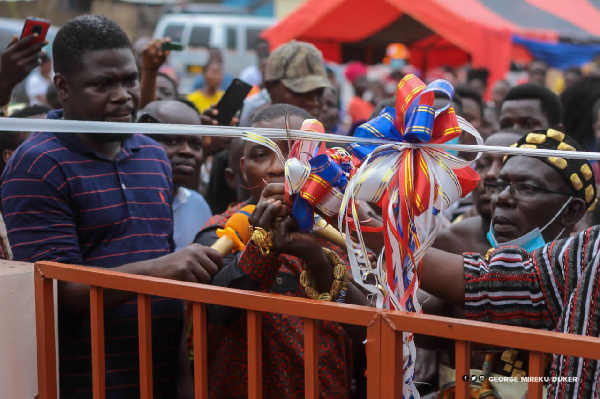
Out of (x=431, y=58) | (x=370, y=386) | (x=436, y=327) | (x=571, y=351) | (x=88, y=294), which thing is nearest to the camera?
(x=571, y=351)

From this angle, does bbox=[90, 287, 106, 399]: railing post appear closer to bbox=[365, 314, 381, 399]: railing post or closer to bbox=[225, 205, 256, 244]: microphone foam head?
bbox=[225, 205, 256, 244]: microphone foam head

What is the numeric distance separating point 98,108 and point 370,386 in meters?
1.44

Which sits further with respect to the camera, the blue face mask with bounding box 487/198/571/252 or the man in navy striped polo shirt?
the blue face mask with bounding box 487/198/571/252

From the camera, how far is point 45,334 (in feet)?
7.00

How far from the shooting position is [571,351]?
1.45 m

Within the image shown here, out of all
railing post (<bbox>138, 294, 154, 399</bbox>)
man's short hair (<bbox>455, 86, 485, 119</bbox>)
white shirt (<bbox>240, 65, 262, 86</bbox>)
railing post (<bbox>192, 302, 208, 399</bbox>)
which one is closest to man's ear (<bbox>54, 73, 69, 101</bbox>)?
railing post (<bbox>138, 294, 154, 399</bbox>)

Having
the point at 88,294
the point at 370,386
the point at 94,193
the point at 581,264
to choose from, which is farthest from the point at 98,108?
the point at 581,264

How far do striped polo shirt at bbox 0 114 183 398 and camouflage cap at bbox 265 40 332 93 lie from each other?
2.05m

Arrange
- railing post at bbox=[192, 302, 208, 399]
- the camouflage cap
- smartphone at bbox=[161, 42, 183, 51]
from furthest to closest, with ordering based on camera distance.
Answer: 1. the camouflage cap
2. smartphone at bbox=[161, 42, 183, 51]
3. railing post at bbox=[192, 302, 208, 399]

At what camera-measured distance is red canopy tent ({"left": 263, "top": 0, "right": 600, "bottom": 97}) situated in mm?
11312

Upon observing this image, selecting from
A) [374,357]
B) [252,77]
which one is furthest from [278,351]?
[252,77]

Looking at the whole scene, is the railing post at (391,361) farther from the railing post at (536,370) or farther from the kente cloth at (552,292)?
the kente cloth at (552,292)

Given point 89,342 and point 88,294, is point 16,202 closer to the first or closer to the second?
point 88,294

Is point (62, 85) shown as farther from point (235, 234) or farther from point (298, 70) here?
point (298, 70)
